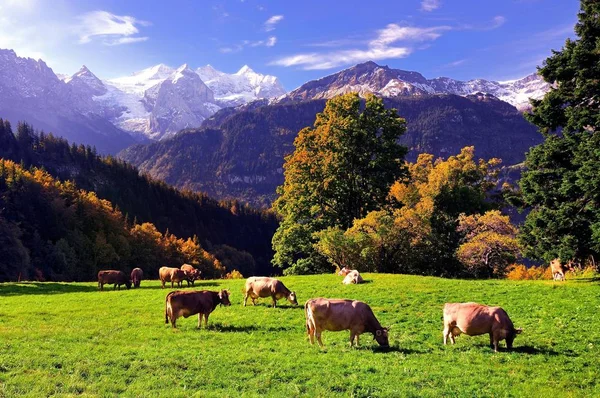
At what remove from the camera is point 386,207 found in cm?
5444

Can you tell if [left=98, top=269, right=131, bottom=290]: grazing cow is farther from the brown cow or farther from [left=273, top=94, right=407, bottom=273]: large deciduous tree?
the brown cow

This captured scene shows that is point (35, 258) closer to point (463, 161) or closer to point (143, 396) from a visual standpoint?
point (463, 161)

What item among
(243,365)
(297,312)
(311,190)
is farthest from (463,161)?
(243,365)

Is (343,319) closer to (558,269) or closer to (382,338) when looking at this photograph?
(382,338)

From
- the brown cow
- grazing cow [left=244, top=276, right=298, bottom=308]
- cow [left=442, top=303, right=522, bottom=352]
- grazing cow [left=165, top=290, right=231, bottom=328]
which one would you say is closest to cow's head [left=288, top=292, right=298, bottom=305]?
grazing cow [left=244, top=276, right=298, bottom=308]

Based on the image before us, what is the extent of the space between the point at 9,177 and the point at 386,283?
144 metres

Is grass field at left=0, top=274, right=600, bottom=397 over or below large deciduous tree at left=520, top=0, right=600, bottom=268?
below

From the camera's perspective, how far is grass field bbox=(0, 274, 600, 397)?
12656 millimetres

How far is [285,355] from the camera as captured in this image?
51.7ft

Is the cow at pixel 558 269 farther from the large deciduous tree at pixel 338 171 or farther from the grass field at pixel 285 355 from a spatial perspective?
the large deciduous tree at pixel 338 171

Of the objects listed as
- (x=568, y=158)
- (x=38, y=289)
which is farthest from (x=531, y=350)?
(x=38, y=289)

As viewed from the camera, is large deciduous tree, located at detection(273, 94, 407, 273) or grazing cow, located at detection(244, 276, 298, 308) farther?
large deciduous tree, located at detection(273, 94, 407, 273)

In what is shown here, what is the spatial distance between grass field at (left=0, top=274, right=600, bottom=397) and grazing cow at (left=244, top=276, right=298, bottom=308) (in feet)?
2.19

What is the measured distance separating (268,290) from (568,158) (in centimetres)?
2432
